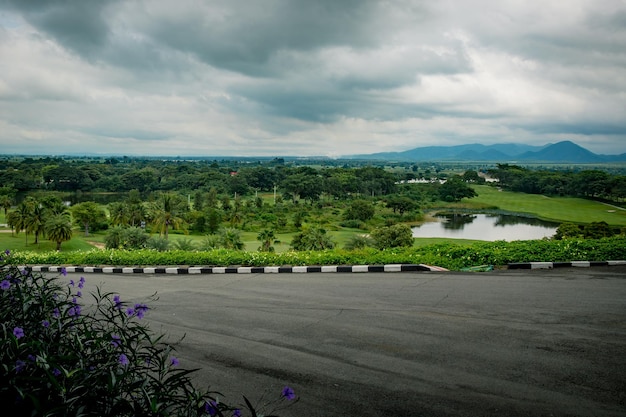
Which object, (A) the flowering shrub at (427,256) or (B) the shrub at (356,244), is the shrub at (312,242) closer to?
(B) the shrub at (356,244)

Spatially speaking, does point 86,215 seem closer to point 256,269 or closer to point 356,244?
point 356,244

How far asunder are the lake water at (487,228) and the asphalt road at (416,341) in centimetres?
4267

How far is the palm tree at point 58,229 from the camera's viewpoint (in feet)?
137

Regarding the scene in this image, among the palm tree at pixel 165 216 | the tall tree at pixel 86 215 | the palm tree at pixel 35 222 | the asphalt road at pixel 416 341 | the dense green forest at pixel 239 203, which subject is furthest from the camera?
the tall tree at pixel 86 215

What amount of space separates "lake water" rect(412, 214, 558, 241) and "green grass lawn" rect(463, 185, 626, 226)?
216 centimetres

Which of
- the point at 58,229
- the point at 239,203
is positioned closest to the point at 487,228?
the point at 239,203

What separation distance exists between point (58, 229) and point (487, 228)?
156 feet

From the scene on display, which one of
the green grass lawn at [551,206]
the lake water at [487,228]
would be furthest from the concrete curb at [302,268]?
the lake water at [487,228]

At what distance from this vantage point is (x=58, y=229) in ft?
138

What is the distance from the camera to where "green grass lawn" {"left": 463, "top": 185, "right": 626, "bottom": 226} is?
43406 mm

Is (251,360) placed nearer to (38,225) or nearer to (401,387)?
(401,387)

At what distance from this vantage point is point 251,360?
5.36 m

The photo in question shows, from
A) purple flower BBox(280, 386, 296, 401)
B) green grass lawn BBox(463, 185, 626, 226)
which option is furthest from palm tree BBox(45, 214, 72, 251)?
purple flower BBox(280, 386, 296, 401)

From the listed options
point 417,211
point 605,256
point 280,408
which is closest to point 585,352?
point 280,408
